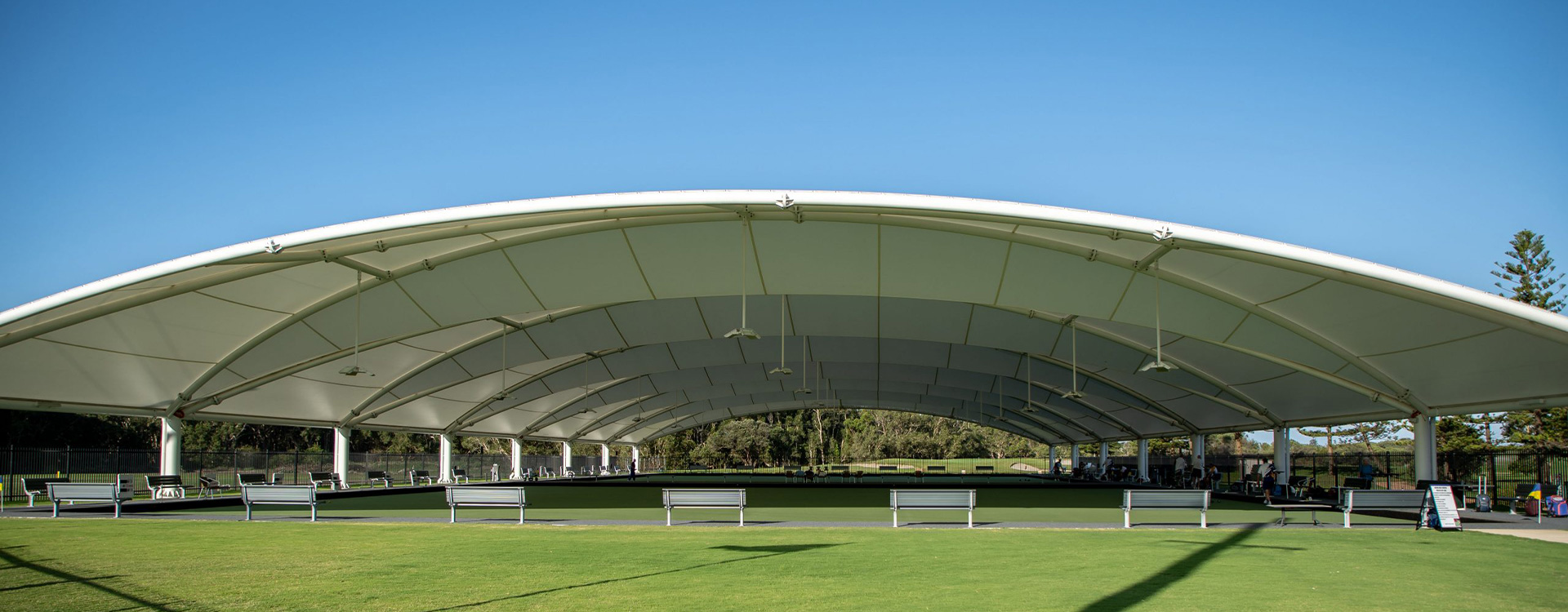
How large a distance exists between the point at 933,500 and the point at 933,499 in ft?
0.12

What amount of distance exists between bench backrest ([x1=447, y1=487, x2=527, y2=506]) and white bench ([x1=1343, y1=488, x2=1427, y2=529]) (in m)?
16.1

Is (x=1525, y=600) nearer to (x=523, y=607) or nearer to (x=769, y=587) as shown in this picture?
(x=769, y=587)

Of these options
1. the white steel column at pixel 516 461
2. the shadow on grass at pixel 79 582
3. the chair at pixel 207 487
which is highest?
the shadow on grass at pixel 79 582

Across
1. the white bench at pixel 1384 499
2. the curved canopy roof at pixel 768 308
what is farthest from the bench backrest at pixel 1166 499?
the curved canopy roof at pixel 768 308

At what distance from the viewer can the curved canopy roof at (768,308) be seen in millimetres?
17578

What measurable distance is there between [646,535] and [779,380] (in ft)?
91.0

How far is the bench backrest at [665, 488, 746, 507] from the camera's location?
1927 cm

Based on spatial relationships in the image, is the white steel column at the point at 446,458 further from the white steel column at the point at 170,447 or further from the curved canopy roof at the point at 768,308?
the white steel column at the point at 170,447

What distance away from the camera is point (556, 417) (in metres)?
47.9

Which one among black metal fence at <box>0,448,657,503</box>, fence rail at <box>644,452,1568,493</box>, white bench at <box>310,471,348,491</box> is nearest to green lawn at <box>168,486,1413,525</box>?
white bench at <box>310,471,348,491</box>

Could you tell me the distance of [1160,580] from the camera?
10.8 metres

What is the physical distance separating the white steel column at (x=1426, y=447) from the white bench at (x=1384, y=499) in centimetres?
567

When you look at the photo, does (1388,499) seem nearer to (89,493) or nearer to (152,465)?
(89,493)

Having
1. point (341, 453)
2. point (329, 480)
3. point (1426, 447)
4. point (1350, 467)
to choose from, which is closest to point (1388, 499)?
point (1426, 447)
